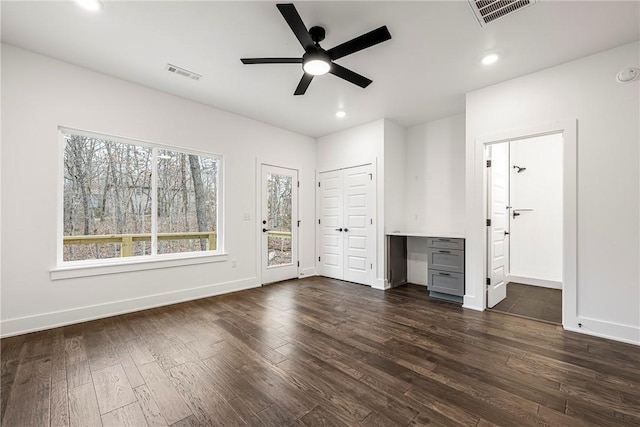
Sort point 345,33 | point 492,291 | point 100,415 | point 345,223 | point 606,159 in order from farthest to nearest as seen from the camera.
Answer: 1. point 345,223
2. point 492,291
3. point 606,159
4. point 345,33
5. point 100,415

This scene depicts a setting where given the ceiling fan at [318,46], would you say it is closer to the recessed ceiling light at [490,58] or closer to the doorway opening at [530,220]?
the recessed ceiling light at [490,58]

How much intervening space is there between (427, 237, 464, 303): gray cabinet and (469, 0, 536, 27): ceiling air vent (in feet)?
8.39

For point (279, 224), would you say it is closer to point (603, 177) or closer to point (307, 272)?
point (307, 272)

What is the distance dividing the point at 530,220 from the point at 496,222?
1855 millimetres

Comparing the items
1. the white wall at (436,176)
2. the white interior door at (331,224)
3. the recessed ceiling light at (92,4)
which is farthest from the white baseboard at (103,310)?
the white wall at (436,176)

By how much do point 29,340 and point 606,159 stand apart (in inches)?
234

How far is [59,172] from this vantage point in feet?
10.0

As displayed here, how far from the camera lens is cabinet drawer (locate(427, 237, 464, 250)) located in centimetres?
376

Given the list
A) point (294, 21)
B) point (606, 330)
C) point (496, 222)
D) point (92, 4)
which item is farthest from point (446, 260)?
point (92, 4)

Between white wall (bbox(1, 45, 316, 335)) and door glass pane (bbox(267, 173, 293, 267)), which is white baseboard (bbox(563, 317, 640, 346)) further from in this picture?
white wall (bbox(1, 45, 316, 335))

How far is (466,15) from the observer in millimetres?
2279

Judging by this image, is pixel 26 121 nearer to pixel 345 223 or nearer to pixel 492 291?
pixel 345 223

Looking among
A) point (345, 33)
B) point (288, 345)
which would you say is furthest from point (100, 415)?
point (345, 33)

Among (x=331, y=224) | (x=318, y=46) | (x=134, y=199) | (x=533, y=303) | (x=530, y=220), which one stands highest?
(x=318, y=46)
